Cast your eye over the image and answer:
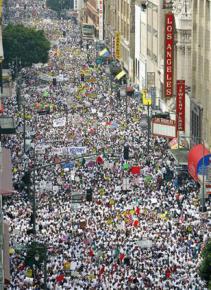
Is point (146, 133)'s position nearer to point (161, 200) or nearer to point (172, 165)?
point (172, 165)

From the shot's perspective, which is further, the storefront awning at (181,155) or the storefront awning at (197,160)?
the storefront awning at (181,155)

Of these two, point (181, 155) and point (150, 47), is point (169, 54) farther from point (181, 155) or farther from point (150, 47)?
point (150, 47)

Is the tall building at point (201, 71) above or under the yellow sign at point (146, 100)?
above

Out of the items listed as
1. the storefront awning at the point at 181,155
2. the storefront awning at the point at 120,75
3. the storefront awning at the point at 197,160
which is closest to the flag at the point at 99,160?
the storefront awning at the point at 181,155

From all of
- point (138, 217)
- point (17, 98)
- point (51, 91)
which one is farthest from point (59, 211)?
Result: point (51, 91)

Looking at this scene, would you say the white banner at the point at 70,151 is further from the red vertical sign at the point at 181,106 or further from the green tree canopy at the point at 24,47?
the green tree canopy at the point at 24,47
